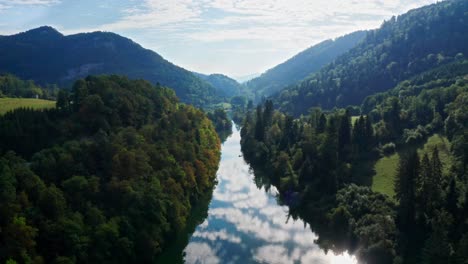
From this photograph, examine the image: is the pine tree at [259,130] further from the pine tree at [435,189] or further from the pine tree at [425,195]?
the pine tree at [435,189]

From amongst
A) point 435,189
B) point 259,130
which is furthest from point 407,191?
point 259,130

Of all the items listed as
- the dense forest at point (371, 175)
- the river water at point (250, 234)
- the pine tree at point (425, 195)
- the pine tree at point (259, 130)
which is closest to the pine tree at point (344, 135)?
the dense forest at point (371, 175)

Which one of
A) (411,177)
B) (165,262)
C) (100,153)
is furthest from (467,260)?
(100,153)

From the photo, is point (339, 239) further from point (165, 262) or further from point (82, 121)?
point (82, 121)

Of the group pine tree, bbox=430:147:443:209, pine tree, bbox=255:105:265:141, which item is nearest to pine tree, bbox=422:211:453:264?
pine tree, bbox=430:147:443:209

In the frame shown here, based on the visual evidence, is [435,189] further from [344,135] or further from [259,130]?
[259,130]

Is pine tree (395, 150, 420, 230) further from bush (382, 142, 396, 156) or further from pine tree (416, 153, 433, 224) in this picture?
bush (382, 142, 396, 156)

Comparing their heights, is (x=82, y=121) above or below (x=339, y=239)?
above
